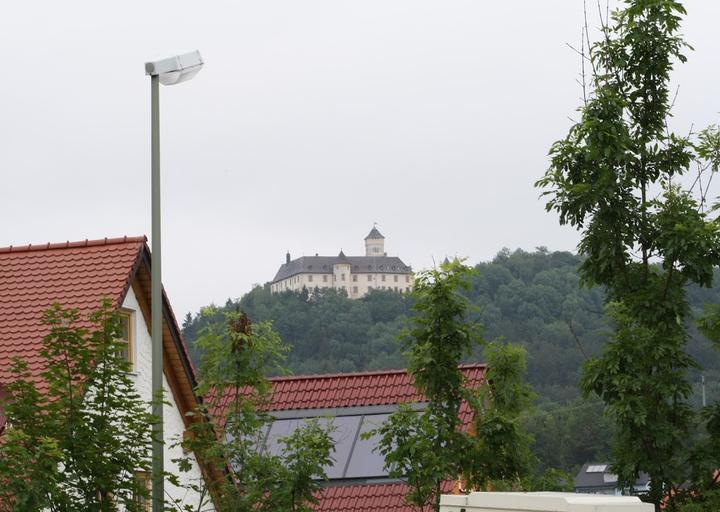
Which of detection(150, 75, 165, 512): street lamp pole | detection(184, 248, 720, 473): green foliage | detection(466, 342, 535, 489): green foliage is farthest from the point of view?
detection(184, 248, 720, 473): green foliage

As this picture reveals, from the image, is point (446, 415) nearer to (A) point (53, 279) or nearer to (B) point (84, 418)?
(B) point (84, 418)

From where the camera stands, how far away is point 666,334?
16.6 metres

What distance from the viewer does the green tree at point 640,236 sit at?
1636 cm

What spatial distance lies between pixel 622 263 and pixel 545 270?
105m

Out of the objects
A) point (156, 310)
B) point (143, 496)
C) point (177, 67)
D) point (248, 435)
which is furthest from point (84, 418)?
point (177, 67)

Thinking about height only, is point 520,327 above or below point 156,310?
above

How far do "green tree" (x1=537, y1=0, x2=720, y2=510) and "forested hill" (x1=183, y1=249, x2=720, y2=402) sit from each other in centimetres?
4229

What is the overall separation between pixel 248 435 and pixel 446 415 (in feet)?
7.31

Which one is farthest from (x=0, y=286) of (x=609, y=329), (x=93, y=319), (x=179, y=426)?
(x=609, y=329)

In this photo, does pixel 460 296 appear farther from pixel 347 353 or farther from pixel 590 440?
pixel 347 353

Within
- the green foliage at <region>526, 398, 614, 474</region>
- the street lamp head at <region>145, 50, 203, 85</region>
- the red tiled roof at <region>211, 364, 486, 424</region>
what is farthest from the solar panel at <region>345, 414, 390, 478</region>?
the green foliage at <region>526, 398, 614, 474</region>

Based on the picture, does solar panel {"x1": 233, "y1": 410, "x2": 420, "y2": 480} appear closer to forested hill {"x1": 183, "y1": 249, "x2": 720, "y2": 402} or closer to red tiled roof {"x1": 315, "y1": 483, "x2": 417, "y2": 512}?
red tiled roof {"x1": 315, "y1": 483, "x2": 417, "y2": 512}

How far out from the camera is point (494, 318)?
83375 millimetres

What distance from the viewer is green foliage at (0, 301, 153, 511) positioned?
49.1 ft
